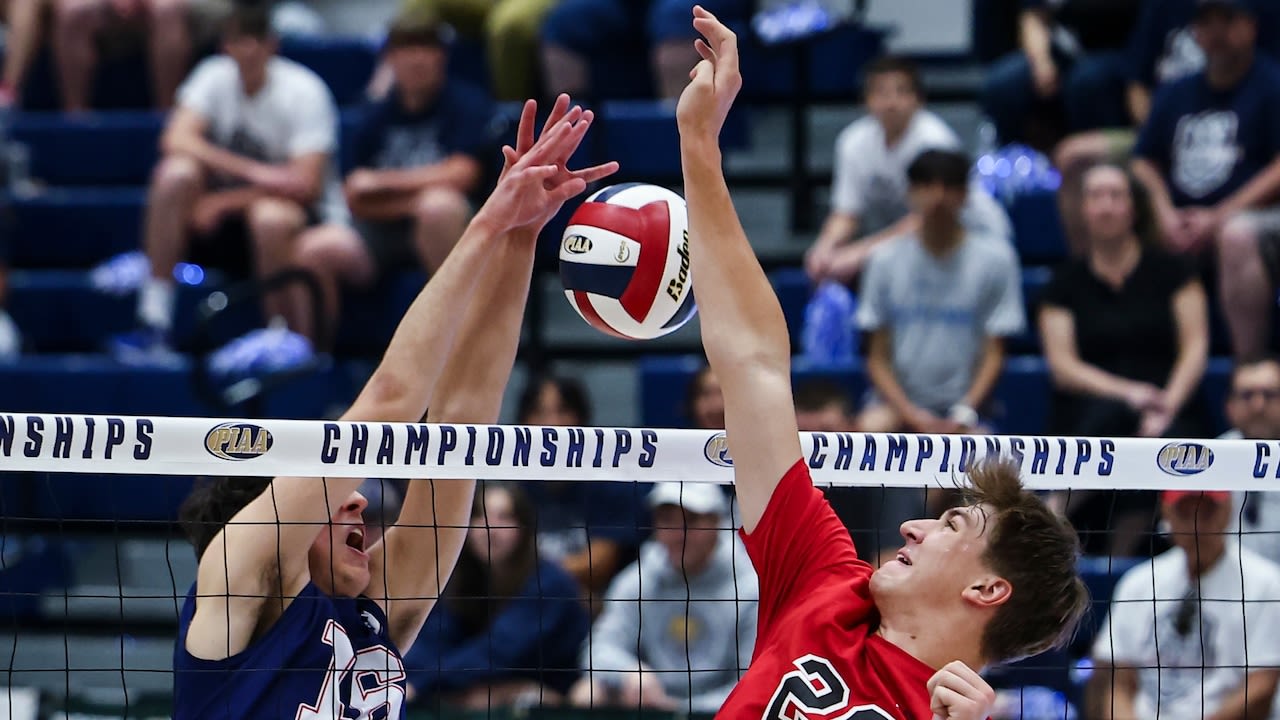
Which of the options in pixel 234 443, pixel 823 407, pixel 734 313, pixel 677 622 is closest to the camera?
pixel 734 313

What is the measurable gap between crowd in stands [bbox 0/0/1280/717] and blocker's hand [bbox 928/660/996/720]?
2169 mm

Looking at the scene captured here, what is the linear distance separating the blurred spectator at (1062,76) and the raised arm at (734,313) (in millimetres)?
5427

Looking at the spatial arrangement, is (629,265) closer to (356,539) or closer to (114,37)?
(356,539)

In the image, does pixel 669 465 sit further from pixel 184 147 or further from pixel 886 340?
pixel 184 147

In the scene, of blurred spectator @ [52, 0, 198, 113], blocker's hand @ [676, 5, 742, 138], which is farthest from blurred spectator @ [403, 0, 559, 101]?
blocker's hand @ [676, 5, 742, 138]

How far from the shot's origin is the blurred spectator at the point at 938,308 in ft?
23.5

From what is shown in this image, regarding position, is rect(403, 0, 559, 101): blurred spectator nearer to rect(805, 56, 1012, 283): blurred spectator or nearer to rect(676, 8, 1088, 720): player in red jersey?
rect(805, 56, 1012, 283): blurred spectator

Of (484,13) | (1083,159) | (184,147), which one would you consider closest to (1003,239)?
(1083,159)

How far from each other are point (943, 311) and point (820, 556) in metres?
4.21

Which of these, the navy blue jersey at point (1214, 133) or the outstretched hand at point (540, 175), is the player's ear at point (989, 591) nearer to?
the outstretched hand at point (540, 175)

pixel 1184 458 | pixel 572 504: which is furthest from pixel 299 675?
pixel 572 504

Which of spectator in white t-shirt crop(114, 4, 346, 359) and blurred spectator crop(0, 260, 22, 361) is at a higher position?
spectator in white t-shirt crop(114, 4, 346, 359)

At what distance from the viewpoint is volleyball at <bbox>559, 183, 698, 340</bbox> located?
3709 millimetres

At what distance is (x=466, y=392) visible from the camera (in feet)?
12.6
